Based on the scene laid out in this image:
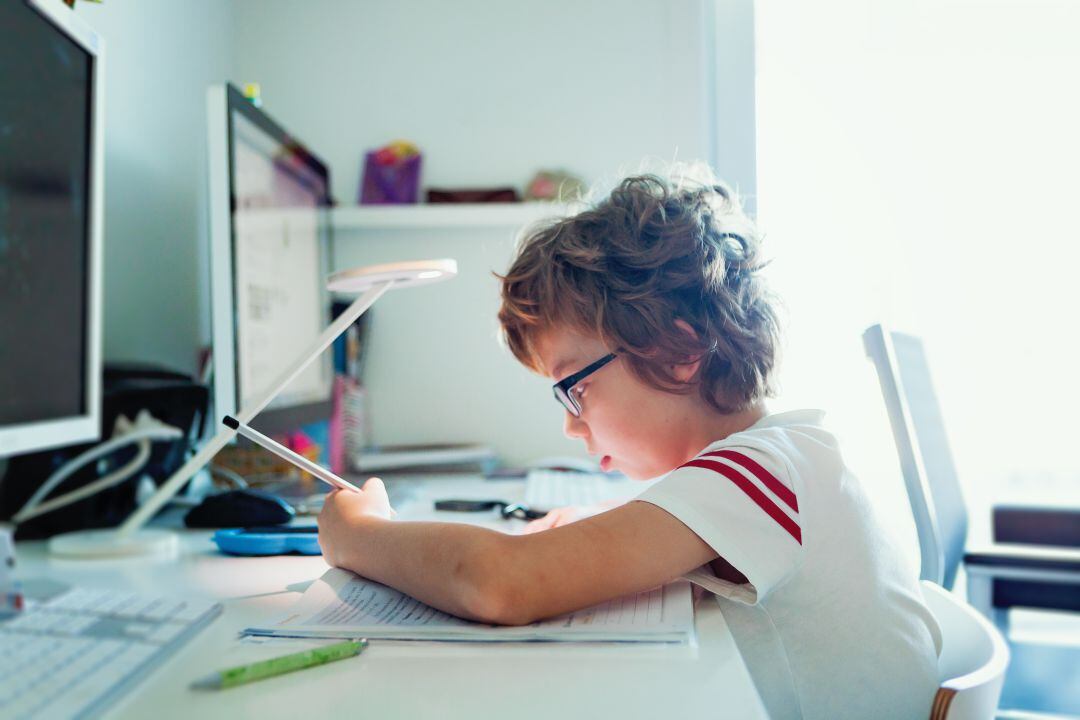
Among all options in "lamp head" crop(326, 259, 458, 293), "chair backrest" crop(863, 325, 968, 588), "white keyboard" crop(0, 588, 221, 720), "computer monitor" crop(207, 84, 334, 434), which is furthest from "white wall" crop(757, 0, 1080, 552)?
"white keyboard" crop(0, 588, 221, 720)

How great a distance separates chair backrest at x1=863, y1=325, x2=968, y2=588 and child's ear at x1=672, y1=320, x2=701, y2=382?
0.40 meters

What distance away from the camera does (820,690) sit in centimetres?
71

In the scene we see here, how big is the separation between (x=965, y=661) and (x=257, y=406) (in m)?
0.69

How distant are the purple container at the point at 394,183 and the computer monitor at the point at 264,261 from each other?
19 cm

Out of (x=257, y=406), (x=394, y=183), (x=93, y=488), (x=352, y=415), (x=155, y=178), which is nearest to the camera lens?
(x=257, y=406)

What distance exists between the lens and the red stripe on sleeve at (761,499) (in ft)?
2.23

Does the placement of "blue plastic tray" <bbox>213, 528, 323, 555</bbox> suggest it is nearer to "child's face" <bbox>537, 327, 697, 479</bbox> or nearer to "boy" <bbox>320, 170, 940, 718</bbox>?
"boy" <bbox>320, 170, 940, 718</bbox>

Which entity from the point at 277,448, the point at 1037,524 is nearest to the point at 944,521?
the point at 1037,524

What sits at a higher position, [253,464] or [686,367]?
[686,367]

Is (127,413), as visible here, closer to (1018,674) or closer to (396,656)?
(396,656)

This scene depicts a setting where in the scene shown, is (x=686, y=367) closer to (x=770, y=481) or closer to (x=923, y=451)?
(x=770, y=481)

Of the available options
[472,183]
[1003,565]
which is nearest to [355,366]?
[472,183]

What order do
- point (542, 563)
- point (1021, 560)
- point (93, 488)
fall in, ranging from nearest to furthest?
point (542, 563), point (93, 488), point (1021, 560)

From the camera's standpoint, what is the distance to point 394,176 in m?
2.04
